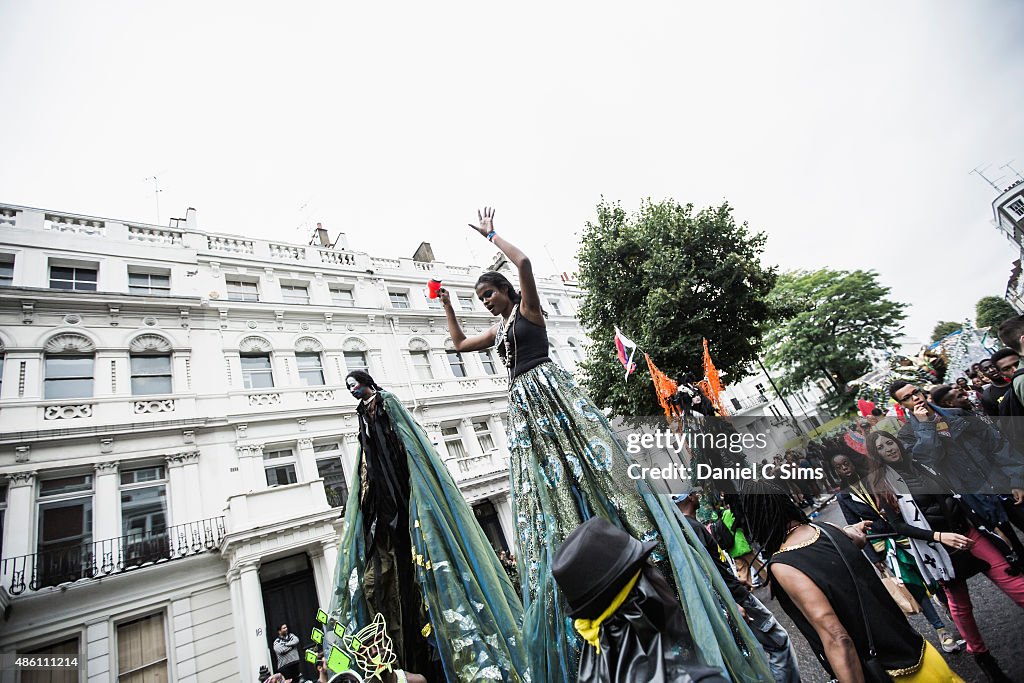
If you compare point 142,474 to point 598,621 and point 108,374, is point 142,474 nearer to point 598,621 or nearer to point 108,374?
point 108,374

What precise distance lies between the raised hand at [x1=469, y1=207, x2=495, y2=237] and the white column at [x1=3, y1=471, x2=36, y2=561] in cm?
1345

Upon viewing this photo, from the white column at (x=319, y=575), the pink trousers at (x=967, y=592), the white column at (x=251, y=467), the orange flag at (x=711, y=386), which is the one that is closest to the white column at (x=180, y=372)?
the white column at (x=251, y=467)

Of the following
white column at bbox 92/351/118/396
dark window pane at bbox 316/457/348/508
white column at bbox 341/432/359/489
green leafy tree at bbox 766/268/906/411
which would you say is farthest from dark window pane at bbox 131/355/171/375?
green leafy tree at bbox 766/268/906/411

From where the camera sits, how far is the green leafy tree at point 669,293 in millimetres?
15336

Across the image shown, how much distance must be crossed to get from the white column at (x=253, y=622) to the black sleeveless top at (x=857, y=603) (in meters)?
12.5

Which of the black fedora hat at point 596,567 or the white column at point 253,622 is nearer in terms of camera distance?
the black fedora hat at point 596,567

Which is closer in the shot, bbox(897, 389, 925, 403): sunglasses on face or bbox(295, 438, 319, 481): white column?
bbox(897, 389, 925, 403): sunglasses on face

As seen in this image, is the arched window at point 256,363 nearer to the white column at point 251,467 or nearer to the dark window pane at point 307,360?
the dark window pane at point 307,360

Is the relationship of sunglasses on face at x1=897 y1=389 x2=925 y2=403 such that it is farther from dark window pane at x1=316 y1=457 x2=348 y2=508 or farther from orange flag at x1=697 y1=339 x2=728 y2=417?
dark window pane at x1=316 y1=457 x2=348 y2=508

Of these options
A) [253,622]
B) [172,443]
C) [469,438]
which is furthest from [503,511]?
[172,443]

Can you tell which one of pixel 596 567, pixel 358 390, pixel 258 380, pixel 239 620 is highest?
pixel 258 380

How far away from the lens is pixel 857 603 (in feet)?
6.80

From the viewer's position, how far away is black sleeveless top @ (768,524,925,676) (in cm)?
198

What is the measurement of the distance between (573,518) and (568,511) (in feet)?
0.14
